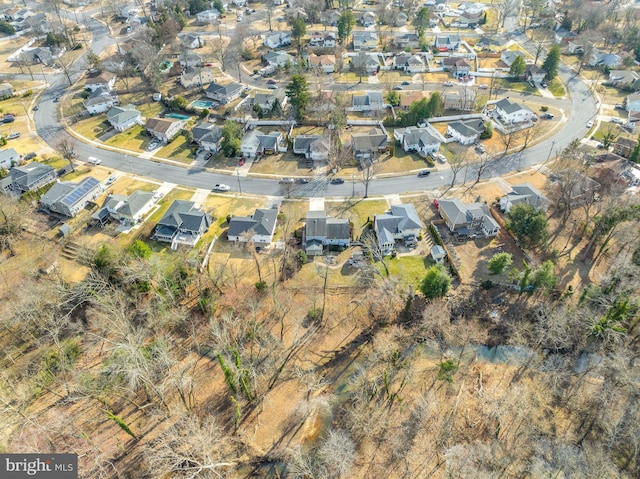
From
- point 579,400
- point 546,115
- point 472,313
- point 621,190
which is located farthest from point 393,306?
point 546,115

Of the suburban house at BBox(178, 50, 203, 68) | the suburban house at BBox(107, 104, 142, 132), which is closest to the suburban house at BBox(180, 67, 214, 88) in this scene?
the suburban house at BBox(178, 50, 203, 68)

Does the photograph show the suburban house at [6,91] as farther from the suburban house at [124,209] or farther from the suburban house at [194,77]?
the suburban house at [124,209]

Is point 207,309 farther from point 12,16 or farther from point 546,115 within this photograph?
point 12,16

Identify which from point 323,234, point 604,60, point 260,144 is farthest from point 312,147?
point 604,60

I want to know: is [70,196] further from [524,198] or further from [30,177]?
[524,198]

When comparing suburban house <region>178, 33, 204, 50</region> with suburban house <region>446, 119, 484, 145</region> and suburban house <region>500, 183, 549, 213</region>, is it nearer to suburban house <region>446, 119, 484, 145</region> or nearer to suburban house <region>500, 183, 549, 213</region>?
suburban house <region>446, 119, 484, 145</region>

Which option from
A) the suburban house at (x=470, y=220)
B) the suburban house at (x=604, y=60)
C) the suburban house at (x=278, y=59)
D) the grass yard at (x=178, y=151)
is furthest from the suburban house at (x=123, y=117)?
the suburban house at (x=604, y=60)

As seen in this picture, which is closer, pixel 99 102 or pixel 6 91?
pixel 99 102
